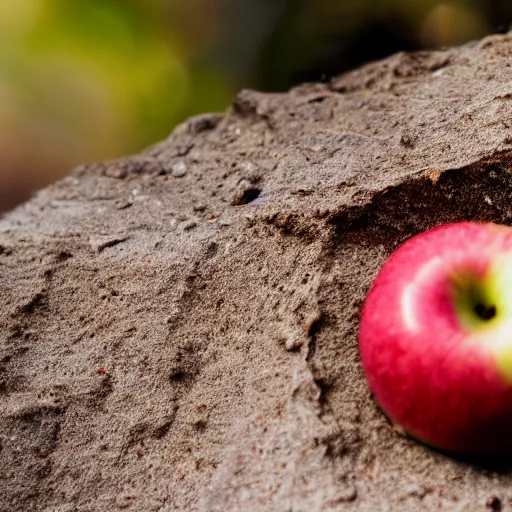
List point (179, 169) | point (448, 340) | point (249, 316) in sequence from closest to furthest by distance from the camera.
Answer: point (448, 340) < point (249, 316) < point (179, 169)

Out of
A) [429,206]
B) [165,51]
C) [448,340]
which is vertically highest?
[165,51]

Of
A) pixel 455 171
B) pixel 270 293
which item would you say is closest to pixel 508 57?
pixel 455 171

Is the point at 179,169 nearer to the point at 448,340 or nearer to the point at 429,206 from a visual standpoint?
the point at 429,206

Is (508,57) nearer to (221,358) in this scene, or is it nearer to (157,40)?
(221,358)

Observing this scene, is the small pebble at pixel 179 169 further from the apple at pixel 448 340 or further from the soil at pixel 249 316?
the apple at pixel 448 340

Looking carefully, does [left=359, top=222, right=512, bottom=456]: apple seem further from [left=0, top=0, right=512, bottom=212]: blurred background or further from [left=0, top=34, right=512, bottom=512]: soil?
[left=0, top=0, right=512, bottom=212]: blurred background

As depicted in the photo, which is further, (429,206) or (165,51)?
(165,51)

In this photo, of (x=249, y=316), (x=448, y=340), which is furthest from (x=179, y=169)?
(x=448, y=340)
